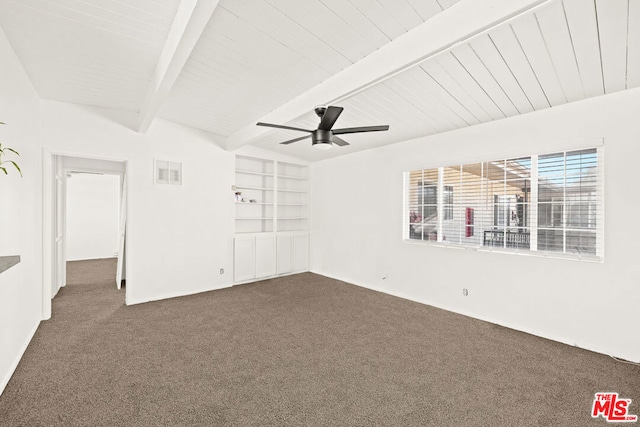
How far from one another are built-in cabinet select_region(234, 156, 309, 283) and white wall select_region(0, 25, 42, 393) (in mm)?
2690

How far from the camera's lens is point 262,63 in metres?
2.69

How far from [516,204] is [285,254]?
4.19 m

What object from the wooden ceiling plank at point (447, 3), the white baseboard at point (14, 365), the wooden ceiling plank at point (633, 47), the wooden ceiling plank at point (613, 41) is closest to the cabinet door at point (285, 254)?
the white baseboard at point (14, 365)

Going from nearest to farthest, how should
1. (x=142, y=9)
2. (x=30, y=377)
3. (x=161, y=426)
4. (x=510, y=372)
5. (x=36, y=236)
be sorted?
(x=161, y=426) < (x=142, y=9) < (x=30, y=377) < (x=510, y=372) < (x=36, y=236)

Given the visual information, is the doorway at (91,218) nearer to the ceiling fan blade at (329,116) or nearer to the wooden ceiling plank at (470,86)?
the ceiling fan blade at (329,116)

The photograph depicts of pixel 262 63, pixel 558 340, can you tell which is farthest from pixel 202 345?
pixel 558 340

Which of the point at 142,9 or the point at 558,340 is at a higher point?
the point at 142,9

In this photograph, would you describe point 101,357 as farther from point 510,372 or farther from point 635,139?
point 635,139

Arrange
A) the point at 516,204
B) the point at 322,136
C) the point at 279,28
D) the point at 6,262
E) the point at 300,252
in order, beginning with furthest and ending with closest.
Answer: the point at 300,252
the point at 516,204
the point at 322,136
the point at 279,28
the point at 6,262

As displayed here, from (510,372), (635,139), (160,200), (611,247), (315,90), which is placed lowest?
(510,372)

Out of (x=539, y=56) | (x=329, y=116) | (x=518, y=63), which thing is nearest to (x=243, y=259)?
(x=329, y=116)

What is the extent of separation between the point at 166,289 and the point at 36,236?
1.73m

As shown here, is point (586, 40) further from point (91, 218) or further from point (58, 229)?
point (91, 218)

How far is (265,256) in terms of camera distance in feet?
19.0
